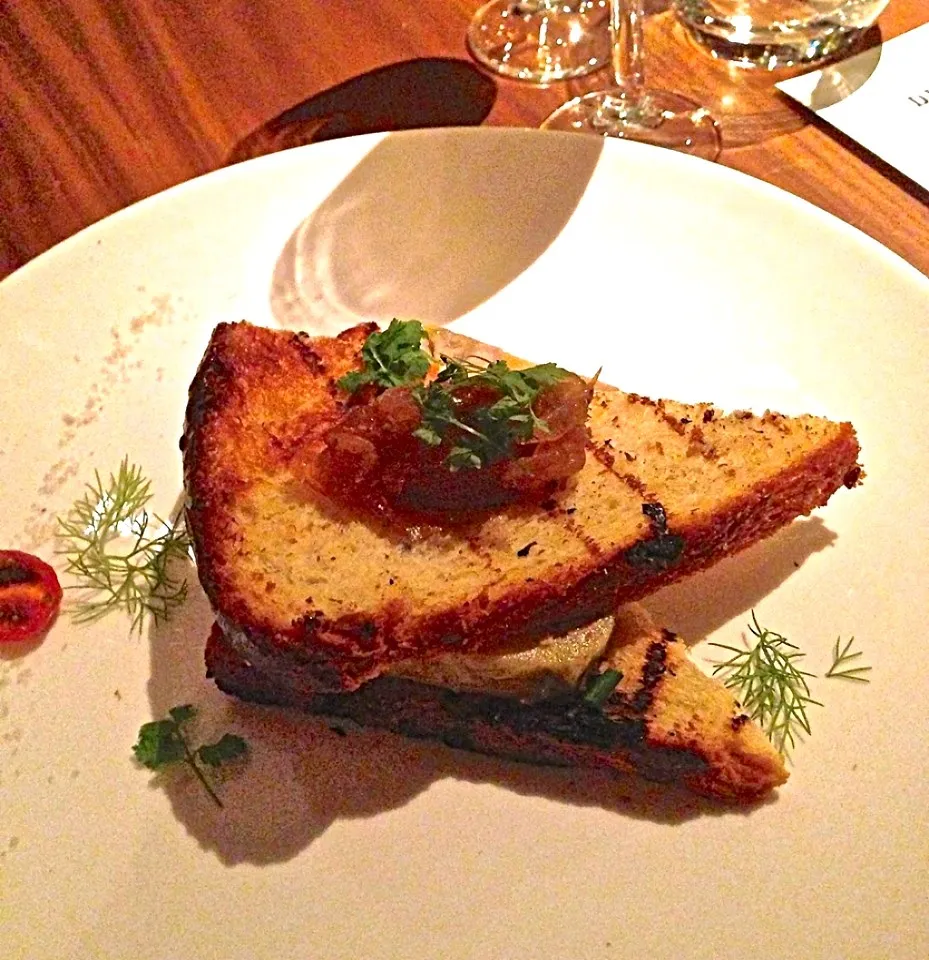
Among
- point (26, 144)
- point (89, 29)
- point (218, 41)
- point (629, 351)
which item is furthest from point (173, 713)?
point (89, 29)

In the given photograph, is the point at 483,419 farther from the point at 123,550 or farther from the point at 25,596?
the point at 25,596

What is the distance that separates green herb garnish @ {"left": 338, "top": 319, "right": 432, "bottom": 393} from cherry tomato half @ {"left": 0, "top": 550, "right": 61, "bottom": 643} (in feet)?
2.06

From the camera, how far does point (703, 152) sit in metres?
2.41

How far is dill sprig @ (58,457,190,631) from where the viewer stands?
5.62ft

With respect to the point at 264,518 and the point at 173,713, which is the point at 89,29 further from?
the point at 173,713

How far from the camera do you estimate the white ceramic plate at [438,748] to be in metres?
1.37

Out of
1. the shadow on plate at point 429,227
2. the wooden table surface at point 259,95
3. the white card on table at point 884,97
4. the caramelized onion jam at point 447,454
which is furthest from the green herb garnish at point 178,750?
the white card on table at point 884,97

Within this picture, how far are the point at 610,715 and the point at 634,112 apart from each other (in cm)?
167

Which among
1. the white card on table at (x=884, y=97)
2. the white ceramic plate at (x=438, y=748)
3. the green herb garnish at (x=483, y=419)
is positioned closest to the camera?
the white ceramic plate at (x=438, y=748)

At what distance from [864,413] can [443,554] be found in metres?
0.84

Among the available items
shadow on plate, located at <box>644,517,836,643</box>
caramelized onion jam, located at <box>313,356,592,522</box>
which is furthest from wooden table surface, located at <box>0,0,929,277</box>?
caramelized onion jam, located at <box>313,356,592,522</box>

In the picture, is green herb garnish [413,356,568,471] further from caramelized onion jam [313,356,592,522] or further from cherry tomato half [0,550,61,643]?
cherry tomato half [0,550,61,643]

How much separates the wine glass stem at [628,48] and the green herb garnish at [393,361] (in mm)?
1167

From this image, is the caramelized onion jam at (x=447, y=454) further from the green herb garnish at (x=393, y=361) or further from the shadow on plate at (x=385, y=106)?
the shadow on plate at (x=385, y=106)
